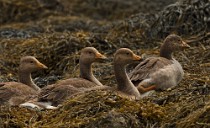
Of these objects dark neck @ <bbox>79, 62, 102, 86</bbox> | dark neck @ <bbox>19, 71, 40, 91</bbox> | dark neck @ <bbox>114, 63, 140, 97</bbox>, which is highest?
dark neck @ <bbox>114, 63, 140, 97</bbox>

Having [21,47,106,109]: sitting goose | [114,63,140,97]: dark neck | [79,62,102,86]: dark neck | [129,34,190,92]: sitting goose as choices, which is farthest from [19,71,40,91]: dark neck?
[114,63,140,97]: dark neck

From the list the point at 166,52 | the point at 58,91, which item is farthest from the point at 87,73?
the point at 58,91

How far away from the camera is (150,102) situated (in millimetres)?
11797

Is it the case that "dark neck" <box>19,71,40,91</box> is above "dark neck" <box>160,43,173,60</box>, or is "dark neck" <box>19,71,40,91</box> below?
below

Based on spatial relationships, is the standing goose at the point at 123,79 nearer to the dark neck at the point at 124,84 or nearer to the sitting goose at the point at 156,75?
the dark neck at the point at 124,84

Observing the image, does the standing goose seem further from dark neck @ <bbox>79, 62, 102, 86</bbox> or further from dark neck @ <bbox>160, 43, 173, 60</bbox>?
dark neck @ <bbox>160, 43, 173, 60</bbox>

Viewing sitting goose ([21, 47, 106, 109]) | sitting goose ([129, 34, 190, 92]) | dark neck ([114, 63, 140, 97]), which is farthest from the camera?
sitting goose ([129, 34, 190, 92])

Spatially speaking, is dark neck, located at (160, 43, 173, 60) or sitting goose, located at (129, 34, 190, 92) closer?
sitting goose, located at (129, 34, 190, 92)

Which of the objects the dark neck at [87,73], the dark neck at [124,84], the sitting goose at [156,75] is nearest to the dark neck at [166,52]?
the sitting goose at [156,75]

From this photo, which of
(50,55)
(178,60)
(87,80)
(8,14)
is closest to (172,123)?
(87,80)

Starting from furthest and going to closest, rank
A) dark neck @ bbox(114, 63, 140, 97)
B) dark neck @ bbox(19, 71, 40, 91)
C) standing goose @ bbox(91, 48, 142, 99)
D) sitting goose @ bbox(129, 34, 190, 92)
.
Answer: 1. dark neck @ bbox(19, 71, 40, 91)
2. sitting goose @ bbox(129, 34, 190, 92)
3. dark neck @ bbox(114, 63, 140, 97)
4. standing goose @ bbox(91, 48, 142, 99)

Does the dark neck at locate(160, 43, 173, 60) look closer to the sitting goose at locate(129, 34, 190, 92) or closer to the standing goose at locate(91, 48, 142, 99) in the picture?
the sitting goose at locate(129, 34, 190, 92)

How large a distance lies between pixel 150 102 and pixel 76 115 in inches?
42.6

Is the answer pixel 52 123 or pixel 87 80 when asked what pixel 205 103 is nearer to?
pixel 52 123
